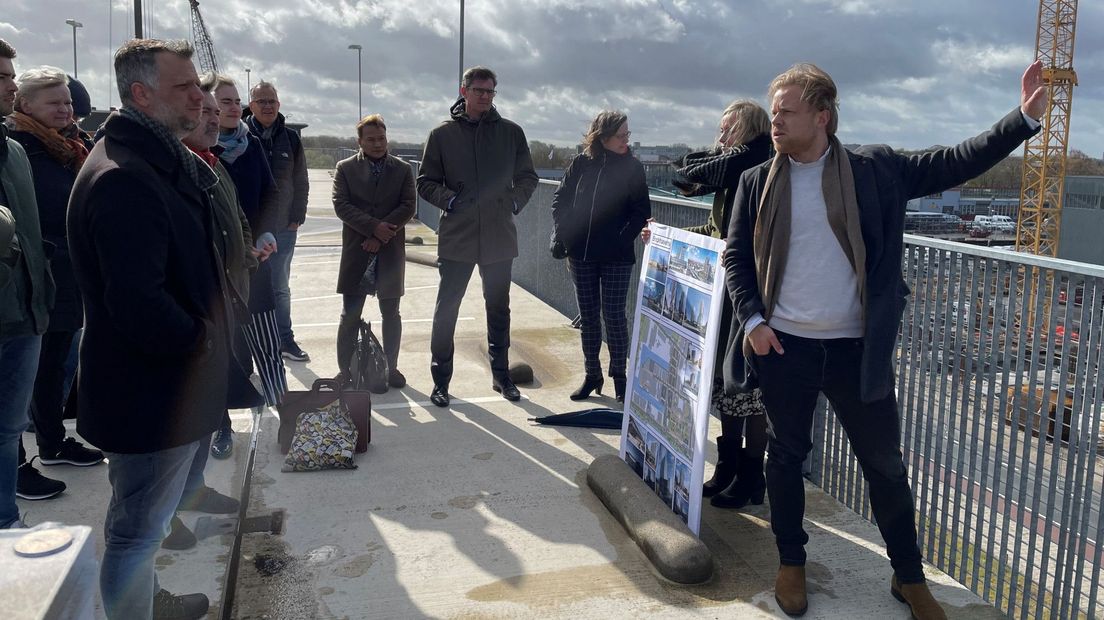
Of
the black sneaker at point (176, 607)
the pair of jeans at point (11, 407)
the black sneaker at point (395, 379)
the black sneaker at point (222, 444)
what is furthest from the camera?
the black sneaker at point (395, 379)

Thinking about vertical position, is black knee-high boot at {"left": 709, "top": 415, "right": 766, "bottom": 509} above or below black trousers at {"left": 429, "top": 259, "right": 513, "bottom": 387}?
below

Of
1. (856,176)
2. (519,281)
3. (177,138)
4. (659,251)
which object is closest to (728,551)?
Result: (659,251)

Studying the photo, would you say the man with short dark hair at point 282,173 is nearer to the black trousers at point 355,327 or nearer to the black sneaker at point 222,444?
the black trousers at point 355,327

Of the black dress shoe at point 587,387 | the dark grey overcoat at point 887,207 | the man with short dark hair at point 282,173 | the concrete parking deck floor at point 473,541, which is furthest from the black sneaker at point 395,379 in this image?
the dark grey overcoat at point 887,207

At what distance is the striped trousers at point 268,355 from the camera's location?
357 centimetres

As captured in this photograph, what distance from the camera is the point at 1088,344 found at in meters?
2.68

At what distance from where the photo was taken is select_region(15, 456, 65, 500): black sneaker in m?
4.09

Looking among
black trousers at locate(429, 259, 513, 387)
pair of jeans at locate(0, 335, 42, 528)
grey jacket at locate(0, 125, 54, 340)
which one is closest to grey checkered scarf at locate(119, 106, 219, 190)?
grey jacket at locate(0, 125, 54, 340)

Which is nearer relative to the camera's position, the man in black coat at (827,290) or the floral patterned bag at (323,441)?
the man in black coat at (827,290)

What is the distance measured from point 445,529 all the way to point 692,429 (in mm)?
1178

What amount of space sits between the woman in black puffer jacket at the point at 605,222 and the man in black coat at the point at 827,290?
86.3 inches

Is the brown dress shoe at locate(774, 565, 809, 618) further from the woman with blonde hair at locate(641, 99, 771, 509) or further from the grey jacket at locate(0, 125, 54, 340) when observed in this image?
the grey jacket at locate(0, 125, 54, 340)

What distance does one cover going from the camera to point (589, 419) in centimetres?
528

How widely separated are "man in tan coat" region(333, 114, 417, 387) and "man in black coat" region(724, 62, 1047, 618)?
3.21 meters
